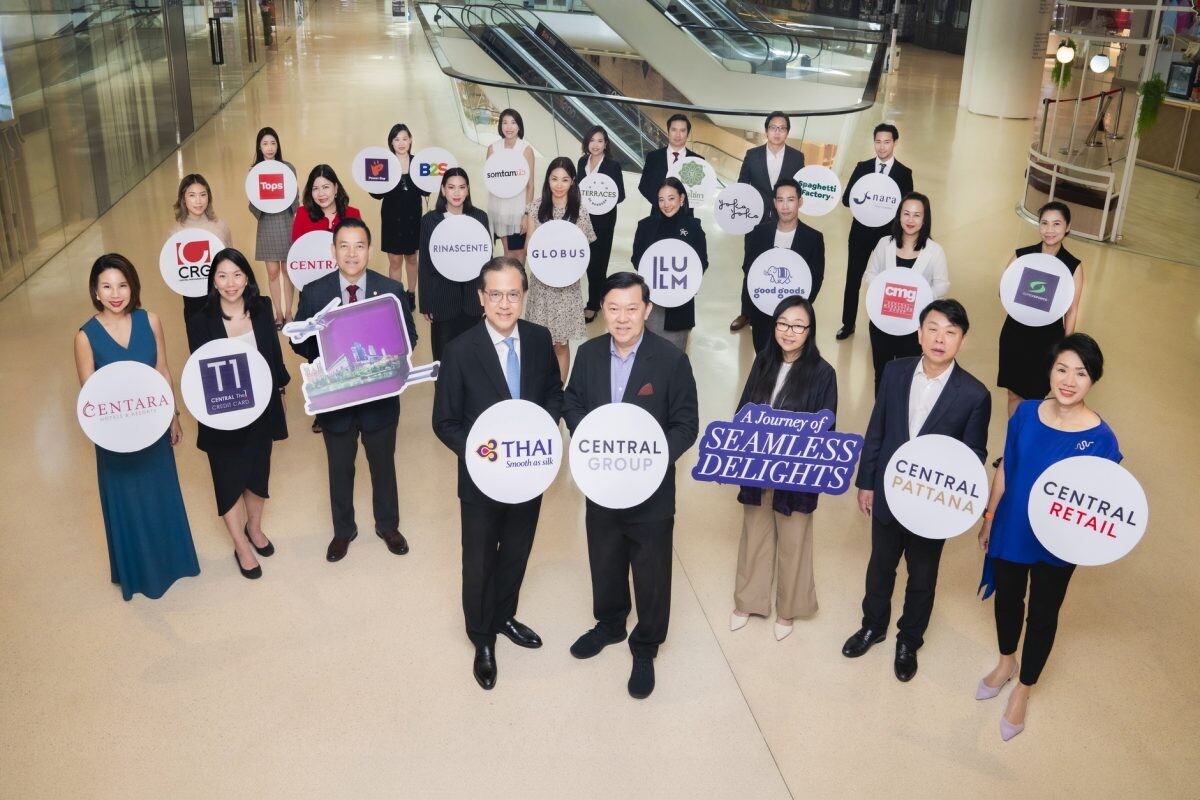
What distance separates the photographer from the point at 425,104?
17.7 m

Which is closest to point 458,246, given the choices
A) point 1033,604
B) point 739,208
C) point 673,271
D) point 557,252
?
point 557,252

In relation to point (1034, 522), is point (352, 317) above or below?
Answer: above

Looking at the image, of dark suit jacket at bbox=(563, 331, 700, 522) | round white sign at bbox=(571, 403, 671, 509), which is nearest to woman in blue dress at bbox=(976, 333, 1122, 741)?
dark suit jacket at bbox=(563, 331, 700, 522)

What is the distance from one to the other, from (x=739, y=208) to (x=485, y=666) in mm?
4312

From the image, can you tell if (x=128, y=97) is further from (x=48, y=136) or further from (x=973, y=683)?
(x=973, y=683)

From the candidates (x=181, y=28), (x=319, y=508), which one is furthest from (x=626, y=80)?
(x=319, y=508)

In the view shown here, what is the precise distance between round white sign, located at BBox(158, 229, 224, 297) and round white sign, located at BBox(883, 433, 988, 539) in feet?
12.8

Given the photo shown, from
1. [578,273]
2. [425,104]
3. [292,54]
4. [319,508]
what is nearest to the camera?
[319,508]

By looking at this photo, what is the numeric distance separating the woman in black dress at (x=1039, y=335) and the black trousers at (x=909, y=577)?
6.04 ft

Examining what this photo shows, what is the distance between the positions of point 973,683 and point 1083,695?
0.42m

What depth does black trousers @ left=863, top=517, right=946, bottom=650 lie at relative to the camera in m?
3.90

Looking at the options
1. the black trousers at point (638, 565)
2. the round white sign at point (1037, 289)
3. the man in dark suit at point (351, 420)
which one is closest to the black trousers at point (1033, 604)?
the black trousers at point (638, 565)

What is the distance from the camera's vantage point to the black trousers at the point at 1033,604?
11.8 feet

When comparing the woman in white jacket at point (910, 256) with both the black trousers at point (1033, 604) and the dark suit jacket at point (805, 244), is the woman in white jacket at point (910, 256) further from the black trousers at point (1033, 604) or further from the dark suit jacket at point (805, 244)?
the black trousers at point (1033, 604)
